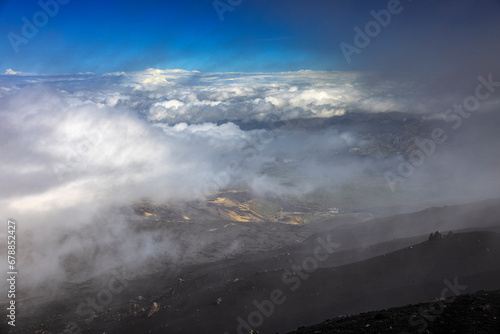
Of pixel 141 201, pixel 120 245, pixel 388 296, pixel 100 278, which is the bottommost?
pixel 388 296

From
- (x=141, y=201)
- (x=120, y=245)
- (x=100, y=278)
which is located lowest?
(x=100, y=278)

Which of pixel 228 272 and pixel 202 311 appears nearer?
pixel 202 311

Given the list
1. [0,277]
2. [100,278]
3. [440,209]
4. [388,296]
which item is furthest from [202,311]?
[440,209]

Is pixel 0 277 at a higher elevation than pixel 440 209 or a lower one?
higher

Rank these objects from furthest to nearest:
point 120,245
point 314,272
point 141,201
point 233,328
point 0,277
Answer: point 141,201, point 120,245, point 0,277, point 314,272, point 233,328

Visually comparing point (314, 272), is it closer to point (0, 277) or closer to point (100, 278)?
point (100, 278)

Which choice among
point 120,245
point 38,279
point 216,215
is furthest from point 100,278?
point 216,215

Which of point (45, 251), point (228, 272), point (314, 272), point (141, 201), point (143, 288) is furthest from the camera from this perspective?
point (141, 201)

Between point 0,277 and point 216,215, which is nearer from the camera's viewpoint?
point 0,277

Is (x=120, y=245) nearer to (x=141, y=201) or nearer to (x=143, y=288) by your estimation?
(x=143, y=288)
